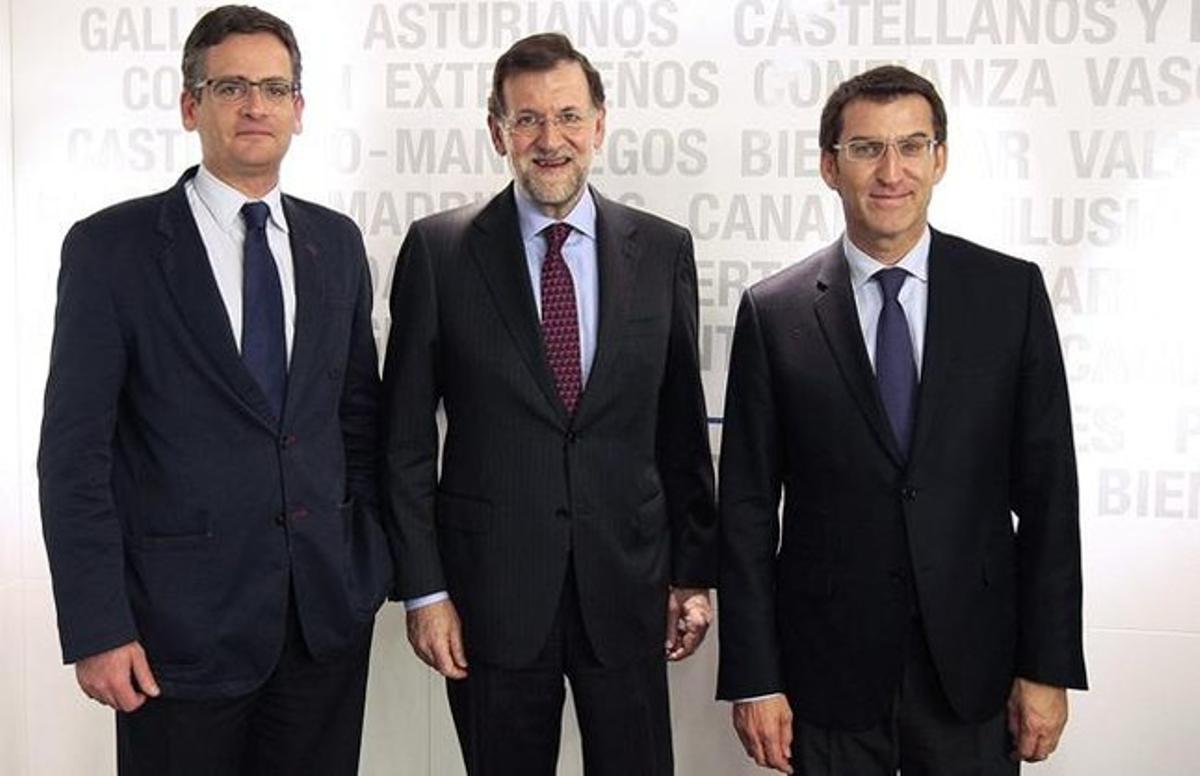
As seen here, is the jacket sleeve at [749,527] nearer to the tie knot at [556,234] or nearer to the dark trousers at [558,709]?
the dark trousers at [558,709]

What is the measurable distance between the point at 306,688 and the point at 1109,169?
196 cm

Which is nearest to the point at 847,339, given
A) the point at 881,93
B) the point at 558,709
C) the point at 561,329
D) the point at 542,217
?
the point at 881,93

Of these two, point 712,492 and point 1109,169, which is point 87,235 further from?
point 1109,169

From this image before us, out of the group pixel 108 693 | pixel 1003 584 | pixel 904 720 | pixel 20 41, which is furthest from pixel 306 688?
pixel 20 41

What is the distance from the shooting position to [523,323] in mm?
2166

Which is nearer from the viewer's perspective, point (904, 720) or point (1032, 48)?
point (904, 720)

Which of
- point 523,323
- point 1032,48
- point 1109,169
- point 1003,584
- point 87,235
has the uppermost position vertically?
point 1032,48

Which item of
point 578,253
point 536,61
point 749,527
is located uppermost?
point 536,61

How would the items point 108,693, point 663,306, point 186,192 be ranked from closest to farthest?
point 108,693 → point 186,192 → point 663,306

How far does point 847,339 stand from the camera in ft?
6.55

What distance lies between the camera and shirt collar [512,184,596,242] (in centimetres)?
225

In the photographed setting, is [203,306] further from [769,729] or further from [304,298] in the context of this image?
[769,729]

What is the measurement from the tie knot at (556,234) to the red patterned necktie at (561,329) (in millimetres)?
14

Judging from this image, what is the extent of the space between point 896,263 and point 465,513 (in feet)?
2.85
